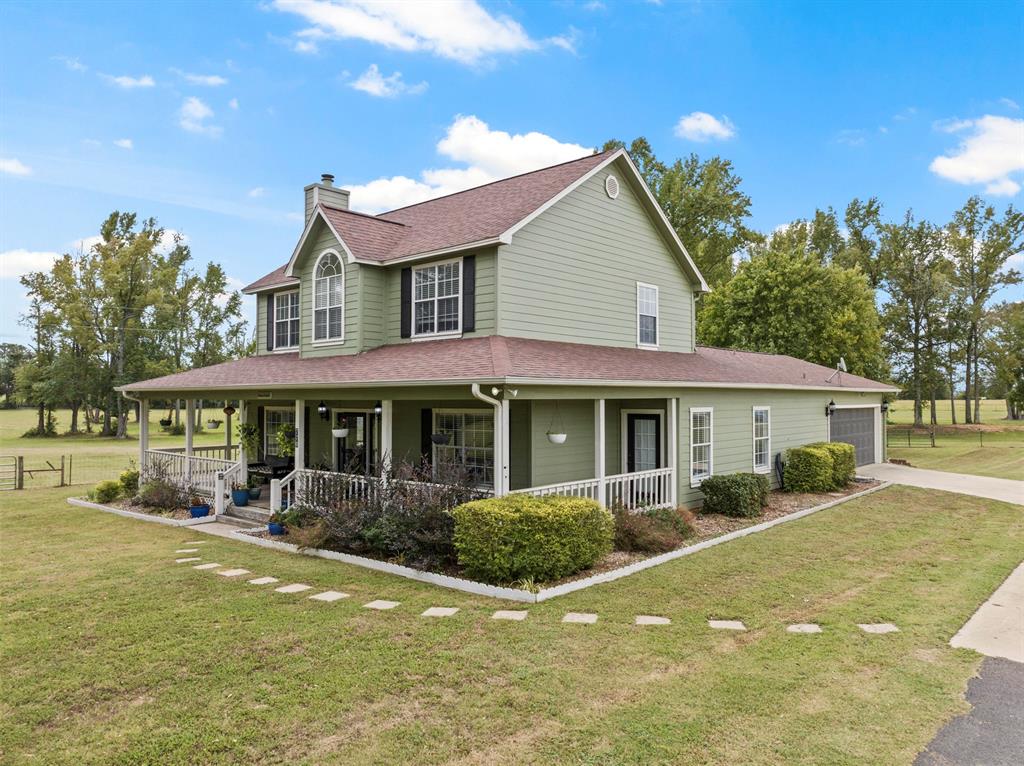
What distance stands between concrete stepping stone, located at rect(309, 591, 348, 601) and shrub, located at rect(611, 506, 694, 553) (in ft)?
15.2

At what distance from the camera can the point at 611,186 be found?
14773 mm

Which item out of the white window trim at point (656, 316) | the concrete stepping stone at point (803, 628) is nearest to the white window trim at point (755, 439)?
the white window trim at point (656, 316)

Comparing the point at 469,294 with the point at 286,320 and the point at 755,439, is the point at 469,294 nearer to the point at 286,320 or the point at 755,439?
the point at 286,320

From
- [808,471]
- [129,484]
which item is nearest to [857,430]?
[808,471]

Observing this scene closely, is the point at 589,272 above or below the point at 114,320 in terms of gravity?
below

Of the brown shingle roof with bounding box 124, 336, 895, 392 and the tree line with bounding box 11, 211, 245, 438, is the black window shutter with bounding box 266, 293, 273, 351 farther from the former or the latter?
the tree line with bounding box 11, 211, 245, 438

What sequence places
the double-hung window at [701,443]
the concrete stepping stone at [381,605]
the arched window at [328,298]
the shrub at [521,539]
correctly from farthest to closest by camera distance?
the arched window at [328,298] → the double-hung window at [701,443] → the shrub at [521,539] → the concrete stepping stone at [381,605]

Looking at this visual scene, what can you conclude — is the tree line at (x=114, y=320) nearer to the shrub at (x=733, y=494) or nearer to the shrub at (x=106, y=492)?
the shrub at (x=106, y=492)

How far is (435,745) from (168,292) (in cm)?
5175

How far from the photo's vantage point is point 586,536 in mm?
9250

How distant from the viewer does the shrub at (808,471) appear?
16734 mm

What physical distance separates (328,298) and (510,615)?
32.7 feet

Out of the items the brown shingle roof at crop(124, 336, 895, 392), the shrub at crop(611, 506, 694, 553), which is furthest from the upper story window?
the shrub at crop(611, 506, 694, 553)

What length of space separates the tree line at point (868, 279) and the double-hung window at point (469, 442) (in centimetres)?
2455
